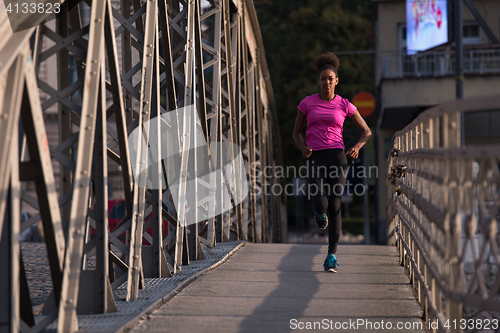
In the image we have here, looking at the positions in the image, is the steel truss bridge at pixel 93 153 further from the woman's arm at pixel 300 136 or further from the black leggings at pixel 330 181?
the black leggings at pixel 330 181

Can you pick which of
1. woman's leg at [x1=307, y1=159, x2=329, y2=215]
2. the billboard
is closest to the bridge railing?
woman's leg at [x1=307, y1=159, x2=329, y2=215]

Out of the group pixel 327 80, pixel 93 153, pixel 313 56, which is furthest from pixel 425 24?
pixel 93 153

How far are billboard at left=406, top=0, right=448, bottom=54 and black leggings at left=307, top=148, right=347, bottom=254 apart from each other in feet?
56.6

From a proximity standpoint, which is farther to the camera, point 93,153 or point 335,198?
point 335,198

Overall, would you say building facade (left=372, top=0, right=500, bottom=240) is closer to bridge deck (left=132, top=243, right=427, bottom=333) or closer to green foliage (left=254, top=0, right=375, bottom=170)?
green foliage (left=254, top=0, right=375, bottom=170)

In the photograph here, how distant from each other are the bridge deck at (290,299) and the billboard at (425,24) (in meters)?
17.4

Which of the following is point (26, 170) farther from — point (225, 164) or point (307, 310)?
point (225, 164)

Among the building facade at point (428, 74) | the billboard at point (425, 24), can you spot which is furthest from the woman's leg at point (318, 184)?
the billboard at point (425, 24)

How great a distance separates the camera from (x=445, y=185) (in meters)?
3.13

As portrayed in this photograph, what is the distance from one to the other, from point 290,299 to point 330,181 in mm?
1540

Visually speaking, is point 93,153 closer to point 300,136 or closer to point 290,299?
point 290,299

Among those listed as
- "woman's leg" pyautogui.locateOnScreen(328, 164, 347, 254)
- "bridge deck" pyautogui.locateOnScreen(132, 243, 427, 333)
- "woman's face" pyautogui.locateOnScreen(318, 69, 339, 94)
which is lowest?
"bridge deck" pyautogui.locateOnScreen(132, 243, 427, 333)

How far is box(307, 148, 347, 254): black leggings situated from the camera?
5719 millimetres

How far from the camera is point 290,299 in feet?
14.8
